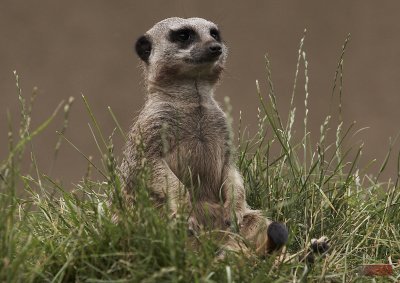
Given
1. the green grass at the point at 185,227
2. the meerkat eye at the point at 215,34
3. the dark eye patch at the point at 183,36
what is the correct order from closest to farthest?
the green grass at the point at 185,227, the dark eye patch at the point at 183,36, the meerkat eye at the point at 215,34

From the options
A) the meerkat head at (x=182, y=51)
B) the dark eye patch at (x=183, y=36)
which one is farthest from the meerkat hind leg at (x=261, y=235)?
the dark eye patch at (x=183, y=36)

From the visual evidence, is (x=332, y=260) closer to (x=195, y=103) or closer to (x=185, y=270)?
(x=185, y=270)

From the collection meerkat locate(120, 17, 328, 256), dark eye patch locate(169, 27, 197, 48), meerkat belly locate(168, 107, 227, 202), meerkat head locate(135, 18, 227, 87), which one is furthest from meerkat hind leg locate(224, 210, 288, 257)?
dark eye patch locate(169, 27, 197, 48)

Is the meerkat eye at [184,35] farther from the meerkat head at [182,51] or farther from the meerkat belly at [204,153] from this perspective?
the meerkat belly at [204,153]

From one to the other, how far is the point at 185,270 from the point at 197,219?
33.6 inches

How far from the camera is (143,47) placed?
12.2 feet

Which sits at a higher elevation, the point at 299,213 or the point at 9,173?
the point at 9,173

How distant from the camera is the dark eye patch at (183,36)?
3.55 meters

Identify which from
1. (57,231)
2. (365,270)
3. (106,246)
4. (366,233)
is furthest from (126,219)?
(366,233)

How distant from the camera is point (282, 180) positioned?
11.6 ft

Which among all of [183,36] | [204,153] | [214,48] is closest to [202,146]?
[204,153]

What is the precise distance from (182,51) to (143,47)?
269 millimetres

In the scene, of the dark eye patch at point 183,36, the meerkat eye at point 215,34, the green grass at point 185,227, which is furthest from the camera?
the meerkat eye at point 215,34

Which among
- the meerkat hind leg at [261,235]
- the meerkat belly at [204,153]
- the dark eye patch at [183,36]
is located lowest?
the meerkat hind leg at [261,235]
